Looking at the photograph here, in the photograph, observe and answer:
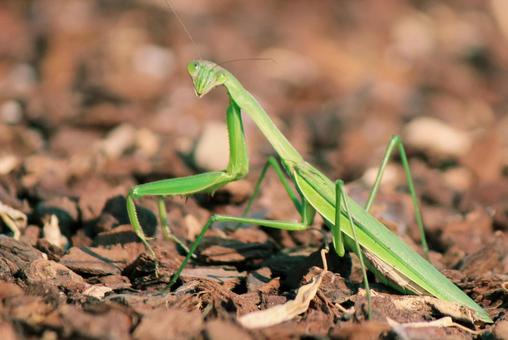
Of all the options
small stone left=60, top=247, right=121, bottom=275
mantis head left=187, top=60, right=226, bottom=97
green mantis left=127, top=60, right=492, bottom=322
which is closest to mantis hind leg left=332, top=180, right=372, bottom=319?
green mantis left=127, top=60, right=492, bottom=322

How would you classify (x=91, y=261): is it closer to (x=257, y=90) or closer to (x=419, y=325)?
(x=419, y=325)

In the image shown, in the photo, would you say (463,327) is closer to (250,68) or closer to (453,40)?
(250,68)

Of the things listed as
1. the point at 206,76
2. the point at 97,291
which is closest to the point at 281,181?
the point at 206,76

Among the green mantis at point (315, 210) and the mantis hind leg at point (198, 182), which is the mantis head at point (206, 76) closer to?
the green mantis at point (315, 210)

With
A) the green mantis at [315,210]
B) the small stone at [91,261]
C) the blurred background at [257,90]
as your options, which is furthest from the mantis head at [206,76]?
the small stone at [91,261]

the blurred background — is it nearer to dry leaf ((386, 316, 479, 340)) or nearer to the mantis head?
the mantis head

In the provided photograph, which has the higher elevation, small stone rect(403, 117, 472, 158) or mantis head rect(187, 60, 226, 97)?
mantis head rect(187, 60, 226, 97)
